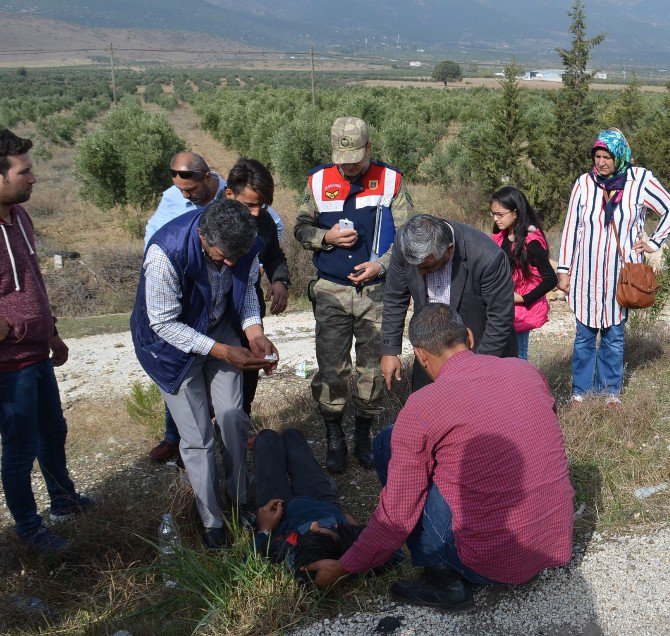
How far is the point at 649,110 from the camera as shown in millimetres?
27500

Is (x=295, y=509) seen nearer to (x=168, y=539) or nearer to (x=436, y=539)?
(x=168, y=539)

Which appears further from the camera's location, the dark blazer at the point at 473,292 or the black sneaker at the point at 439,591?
the dark blazer at the point at 473,292

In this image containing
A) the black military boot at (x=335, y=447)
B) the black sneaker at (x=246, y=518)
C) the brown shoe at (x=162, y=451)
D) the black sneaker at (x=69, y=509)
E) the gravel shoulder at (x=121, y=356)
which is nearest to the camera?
the black sneaker at (x=246, y=518)

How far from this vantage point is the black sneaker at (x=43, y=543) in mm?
3338

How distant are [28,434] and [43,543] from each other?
566 mm

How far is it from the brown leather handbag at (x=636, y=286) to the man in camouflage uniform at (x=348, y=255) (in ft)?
4.45

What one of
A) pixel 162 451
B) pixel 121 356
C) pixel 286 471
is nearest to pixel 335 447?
pixel 286 471

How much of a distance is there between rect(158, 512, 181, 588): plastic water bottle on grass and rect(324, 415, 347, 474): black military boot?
1078mm

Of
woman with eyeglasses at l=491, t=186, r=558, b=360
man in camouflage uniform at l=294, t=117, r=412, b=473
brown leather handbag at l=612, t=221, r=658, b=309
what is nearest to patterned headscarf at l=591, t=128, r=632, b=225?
brown leather handbag at l=612, t=221, r=658, b=309

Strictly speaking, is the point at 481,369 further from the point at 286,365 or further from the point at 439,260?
the point at 286,365

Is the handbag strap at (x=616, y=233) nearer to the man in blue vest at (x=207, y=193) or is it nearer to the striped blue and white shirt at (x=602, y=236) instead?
the striped blue and white shirt at (x=602, y=236)

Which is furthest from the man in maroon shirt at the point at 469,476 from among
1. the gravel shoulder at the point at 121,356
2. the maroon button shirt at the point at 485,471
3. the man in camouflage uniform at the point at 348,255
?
the gravel shoulder at the point at 121,356

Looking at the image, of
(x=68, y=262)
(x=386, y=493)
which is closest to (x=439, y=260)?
(x=386, y=493)

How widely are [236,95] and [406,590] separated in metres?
42.9
